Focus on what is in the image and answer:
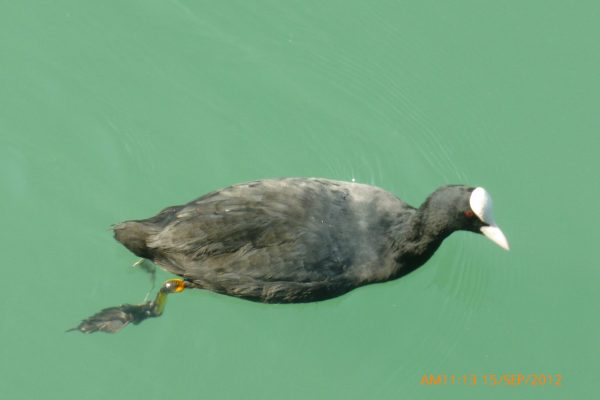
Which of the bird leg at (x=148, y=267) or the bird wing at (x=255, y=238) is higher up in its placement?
the bird wing at (x=255, y=238)

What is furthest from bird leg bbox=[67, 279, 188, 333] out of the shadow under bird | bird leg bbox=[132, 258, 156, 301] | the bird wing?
the bird wing

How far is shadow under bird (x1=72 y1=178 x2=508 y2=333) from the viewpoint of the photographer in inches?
269

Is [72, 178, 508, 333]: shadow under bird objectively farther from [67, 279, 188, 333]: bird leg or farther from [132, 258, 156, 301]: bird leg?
[132, 258, 156, 301]: bird leg

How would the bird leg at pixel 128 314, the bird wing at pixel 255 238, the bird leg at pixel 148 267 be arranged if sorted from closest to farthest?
the bird wing at pixel 255 238, the bird leg at pixel 128 314, the bird leg at pixel 148 267

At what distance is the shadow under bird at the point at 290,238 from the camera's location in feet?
22.5

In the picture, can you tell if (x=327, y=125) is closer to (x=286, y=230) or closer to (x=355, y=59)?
(x=355, y=59)

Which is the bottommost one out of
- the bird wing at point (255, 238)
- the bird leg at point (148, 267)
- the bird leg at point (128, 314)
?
the bird leg at point (128, 314)

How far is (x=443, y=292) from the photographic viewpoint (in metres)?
7.79

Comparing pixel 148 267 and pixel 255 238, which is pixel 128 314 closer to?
pixel 148 267

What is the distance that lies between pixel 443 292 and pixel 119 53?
3.44 meters

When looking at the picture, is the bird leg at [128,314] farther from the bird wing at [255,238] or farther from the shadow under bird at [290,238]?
the bird wing at [255,238]

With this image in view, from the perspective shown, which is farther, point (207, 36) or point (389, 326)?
point (207, 36)

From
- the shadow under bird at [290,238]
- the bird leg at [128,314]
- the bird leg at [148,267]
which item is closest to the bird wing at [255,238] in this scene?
the shadow under bird at [290,238]

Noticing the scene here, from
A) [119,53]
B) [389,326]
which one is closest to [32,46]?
[119,53]
